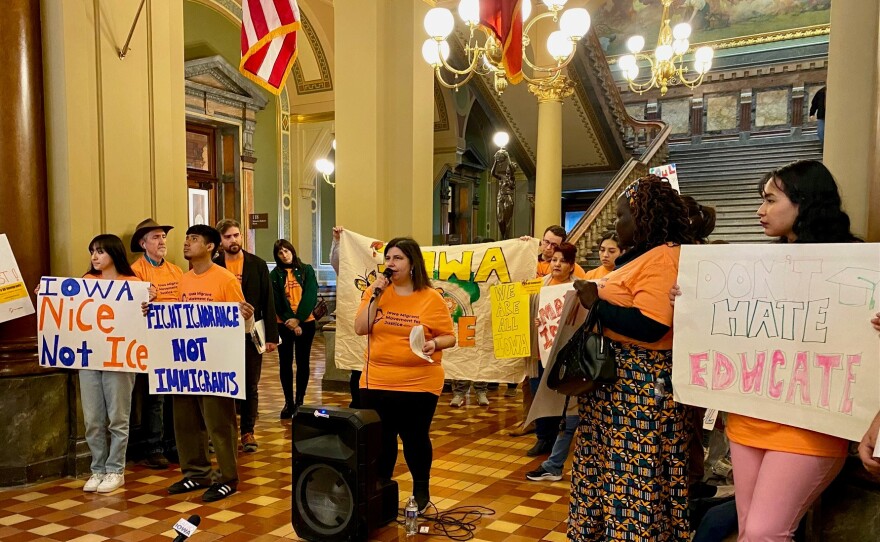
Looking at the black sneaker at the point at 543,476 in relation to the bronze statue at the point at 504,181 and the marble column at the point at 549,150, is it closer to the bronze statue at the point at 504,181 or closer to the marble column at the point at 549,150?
the marble column at the point at 549,150

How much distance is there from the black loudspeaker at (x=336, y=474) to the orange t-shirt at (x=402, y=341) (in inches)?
10.4

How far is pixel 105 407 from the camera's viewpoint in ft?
14.7

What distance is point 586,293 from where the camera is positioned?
2541mm

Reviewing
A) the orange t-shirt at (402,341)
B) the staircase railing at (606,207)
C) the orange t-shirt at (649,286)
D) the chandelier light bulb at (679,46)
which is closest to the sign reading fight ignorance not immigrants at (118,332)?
the orange t-shirt at (402,341)

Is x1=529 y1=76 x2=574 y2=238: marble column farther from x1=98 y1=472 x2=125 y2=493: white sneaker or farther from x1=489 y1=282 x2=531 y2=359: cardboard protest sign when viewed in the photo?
x1=98 y1=472 x2=125 y2=493: white sneaker

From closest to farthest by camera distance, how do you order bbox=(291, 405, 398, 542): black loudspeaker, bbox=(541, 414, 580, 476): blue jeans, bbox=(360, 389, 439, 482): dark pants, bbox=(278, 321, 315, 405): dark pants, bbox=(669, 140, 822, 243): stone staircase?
bbox=(291, 405, 398, 542): black loudspeaker < bbox=(360, 389, 439, 482): dark pants < bbox=(541, 414, 580, 476): blue jeans < bbox=(278, 321, 315, 405): dark pants < bbox=(669, 140, 822, 243): stone staircase

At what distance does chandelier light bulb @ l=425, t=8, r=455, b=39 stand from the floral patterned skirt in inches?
185

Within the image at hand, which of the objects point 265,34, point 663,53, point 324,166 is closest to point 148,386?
point 265,34

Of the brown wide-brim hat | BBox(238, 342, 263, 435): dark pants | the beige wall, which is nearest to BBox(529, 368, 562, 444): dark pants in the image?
BBox(238, 342, 263, 435): dark pants

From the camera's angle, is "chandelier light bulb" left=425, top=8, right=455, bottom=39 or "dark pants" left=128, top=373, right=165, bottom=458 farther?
"chandelier light bulb" left=425, top=8, right=455, bottom=39

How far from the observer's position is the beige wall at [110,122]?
4676 mm

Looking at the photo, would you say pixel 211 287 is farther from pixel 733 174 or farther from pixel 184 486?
pixel 733 174

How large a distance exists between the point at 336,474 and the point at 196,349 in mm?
1434

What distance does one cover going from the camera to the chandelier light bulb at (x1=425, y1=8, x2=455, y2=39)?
6309mm
